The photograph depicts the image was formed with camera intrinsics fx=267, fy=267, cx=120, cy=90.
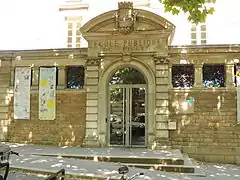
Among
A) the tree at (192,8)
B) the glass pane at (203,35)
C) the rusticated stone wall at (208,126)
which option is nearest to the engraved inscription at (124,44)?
the rusticated stone wall at (208,126)

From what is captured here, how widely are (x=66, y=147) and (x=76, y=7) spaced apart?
955cm

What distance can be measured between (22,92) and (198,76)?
7.25 metres

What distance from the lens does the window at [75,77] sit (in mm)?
11039

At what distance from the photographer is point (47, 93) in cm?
1103

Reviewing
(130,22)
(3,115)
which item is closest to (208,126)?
(130,22)

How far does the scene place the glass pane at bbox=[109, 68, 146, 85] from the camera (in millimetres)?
10719

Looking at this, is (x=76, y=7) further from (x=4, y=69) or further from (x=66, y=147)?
(x=66, y=147)

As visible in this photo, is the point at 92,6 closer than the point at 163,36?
No

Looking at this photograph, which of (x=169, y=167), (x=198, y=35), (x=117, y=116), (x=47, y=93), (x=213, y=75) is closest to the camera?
(x=169, y=167)

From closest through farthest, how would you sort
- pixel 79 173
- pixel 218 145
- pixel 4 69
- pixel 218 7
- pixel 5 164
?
1. pixel 5 164
2. pixel 79 173
3. pixel 218 145
4. pixel 4 69
5. pixel 218 7

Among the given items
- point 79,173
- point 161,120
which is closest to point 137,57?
point 161,120

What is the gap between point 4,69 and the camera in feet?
38.0

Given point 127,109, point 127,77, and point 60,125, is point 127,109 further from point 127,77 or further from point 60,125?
point 60,125

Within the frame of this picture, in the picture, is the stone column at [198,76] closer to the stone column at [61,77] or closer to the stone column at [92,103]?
the stone column at [92,103]
